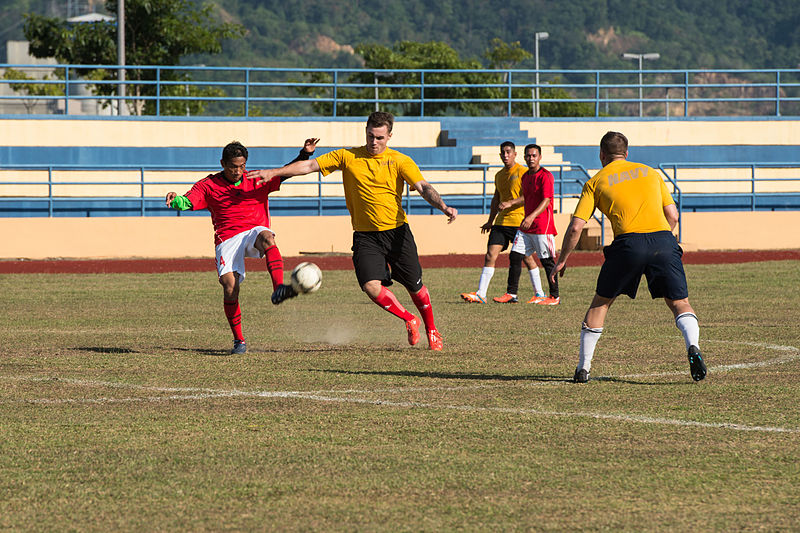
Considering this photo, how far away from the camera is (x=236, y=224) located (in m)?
10.3

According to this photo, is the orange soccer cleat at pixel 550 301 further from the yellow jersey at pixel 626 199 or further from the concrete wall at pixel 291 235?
the concrete wall at pixel 291 235

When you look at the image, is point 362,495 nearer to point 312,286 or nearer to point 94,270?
point 312,286

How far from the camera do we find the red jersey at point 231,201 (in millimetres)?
10195

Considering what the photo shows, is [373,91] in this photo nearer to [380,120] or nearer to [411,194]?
[411,194]

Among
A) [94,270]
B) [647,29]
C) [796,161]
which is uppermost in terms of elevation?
[647,29]

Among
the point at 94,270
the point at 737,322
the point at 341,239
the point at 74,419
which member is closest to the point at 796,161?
the point at 341,239

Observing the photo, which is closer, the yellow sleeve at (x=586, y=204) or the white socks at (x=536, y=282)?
the yellow sleeve at (x=586, y=204)

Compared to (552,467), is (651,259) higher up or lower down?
higher up

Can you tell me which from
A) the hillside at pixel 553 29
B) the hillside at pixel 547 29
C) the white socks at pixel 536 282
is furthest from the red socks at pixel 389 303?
the hillside at pixel 553 29

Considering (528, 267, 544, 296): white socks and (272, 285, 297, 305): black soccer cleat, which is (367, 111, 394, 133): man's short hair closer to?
(272, 285, 297, 305): black soccer cleat

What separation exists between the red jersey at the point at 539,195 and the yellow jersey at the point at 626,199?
6126mm

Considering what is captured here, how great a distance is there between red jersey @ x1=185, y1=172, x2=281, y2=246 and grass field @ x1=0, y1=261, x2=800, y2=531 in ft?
3.60

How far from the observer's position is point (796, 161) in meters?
32.5

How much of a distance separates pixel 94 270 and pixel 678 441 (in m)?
17.3
